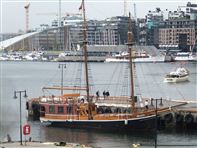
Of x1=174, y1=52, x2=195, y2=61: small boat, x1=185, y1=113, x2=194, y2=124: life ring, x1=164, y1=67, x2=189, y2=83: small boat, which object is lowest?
x1=185, y1=113, x2=194, y2=124: life ring

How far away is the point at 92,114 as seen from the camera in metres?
26.2

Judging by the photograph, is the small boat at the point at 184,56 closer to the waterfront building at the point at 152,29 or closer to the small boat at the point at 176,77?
the waterfront building at the point at 152,29

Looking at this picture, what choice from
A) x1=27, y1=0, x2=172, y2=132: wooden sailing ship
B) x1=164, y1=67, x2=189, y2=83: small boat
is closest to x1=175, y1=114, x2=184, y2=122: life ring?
x1=27, y1=0, x2=172, y2=132: wooden sailing ship

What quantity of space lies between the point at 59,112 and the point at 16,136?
12.4ft

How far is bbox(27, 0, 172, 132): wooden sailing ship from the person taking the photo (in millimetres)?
25453

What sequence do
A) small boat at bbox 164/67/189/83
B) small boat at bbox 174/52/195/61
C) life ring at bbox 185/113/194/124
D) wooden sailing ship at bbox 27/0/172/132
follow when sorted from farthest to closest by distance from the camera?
small boat at bbox 174/52/195/61, small boat at bbox 164/67/189/83, life ring at bbox 185/113/194/124, wooden sailing ship at bbox 27/0/172/132

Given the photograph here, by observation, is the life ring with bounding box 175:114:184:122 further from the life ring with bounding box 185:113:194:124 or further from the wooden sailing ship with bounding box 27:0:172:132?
the wooden sailing ship with bounding box 27:0:172:132

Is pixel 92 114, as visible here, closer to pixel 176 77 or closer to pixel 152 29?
pixel 176 77

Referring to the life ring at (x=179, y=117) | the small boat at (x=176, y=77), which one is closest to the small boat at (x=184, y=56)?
the small boat at (x=176, y=77)

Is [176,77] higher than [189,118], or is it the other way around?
A: [176,77]

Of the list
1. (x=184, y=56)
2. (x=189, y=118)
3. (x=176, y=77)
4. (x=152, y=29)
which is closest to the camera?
(x=189, y=118)

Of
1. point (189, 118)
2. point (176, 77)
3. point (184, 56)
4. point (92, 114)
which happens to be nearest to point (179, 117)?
point (189, 118)

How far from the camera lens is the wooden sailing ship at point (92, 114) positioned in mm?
25453

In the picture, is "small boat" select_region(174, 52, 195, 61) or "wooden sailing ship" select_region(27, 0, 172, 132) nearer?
"wooden sailing ship" select_region(27, 0, 172, 132)
